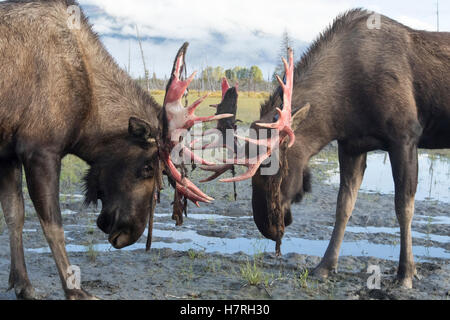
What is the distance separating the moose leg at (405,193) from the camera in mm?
5062

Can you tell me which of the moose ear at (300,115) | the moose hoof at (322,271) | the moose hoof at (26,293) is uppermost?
the moose ear at (300,115)

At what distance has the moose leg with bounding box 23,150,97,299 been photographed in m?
4.06

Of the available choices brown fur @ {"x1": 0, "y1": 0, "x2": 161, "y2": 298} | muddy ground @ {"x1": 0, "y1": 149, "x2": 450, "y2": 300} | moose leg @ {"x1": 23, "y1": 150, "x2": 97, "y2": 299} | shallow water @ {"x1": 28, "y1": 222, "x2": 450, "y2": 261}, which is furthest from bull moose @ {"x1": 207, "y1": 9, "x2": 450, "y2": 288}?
moose leg @ {"x1": 23, "y1": 150, "x2": 97, "y2": 299}

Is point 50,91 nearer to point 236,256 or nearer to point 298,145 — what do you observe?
point 298,145

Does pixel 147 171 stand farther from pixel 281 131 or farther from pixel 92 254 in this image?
pixel 92 254

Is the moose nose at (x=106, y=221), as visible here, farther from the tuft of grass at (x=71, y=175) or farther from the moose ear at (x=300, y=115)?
the tuft of grass at (x=71, y=175)

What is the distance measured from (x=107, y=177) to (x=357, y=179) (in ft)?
9.45

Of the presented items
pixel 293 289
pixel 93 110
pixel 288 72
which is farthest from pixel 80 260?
pixel 288 72

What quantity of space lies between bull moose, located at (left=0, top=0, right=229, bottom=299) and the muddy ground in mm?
699

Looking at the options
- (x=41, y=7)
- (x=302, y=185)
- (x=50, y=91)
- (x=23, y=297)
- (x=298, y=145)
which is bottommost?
(x=23, y=297)

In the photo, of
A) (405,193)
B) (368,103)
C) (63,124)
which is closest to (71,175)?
(63,124)

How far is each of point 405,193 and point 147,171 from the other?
2.59 meters

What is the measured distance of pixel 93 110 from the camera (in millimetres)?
4516

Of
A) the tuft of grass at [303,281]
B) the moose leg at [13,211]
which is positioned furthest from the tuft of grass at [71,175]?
the tuft of grass at [303,281]
